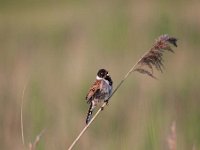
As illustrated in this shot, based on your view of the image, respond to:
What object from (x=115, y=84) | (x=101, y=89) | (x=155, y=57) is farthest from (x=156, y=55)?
(x=115, y=84)

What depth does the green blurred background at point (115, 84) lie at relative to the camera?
17.7ft

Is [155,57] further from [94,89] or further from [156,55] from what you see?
[94,89]

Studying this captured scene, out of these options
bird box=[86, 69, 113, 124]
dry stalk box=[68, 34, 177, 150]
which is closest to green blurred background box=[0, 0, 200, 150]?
bird box=[86, 69, 113, 124]

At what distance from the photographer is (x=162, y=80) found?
26.3 feet

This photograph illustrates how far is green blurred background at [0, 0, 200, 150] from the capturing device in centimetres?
541

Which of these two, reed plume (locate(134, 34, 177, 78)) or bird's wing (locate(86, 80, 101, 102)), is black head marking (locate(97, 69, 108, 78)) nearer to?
bird's wing (locate(86, 80, 101, 102))

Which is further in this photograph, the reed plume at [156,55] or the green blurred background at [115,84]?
the green blurred background at [115,84]

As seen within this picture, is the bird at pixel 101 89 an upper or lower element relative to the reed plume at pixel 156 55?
lower

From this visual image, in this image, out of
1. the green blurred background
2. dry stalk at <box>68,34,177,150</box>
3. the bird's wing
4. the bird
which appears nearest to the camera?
dry stalk at <box>68,34,177,150</box>

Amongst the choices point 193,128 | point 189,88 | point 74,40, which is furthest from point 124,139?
point 74,40

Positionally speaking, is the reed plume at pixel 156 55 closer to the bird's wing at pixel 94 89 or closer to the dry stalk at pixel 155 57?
the dry stalk at pixel 155 57

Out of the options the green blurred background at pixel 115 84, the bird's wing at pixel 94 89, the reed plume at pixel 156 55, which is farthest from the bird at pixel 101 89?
the reed plume at pixel 156 55

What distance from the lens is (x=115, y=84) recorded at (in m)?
8.75

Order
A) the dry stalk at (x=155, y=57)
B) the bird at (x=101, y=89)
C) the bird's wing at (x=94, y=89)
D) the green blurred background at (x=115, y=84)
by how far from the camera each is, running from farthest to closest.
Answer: the green blurred background at (x=115, y=84) < the bird's wing at (x=94, y=89) < the bird at (x=101, y=89) < the dry stalk at (x=155, y=57)
